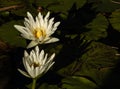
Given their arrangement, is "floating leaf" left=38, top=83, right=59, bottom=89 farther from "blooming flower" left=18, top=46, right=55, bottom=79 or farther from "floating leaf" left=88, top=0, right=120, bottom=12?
"floating leaf" left=88, top=0, right=120, bottom=12

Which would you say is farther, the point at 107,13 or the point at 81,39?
the point at 107,13

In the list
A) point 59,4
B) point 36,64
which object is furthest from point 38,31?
point 59,4

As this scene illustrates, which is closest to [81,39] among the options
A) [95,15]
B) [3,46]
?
[95,15]

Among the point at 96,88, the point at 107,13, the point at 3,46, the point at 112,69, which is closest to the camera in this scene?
the point at 96,88

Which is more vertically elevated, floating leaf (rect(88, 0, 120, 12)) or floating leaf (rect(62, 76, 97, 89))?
floating leaf (rect(88, 0, 120, 12))

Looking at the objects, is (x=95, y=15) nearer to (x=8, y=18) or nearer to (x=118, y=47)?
(x=118, y=47)

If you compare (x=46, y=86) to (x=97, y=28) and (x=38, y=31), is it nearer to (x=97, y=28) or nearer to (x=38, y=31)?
(x=38, y=31)

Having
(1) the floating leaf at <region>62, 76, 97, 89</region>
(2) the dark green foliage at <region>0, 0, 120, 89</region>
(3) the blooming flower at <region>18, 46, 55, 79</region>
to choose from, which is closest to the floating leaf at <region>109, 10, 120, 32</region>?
(2) the dark green foliage at <region>0, 0, 120, 89</region>
